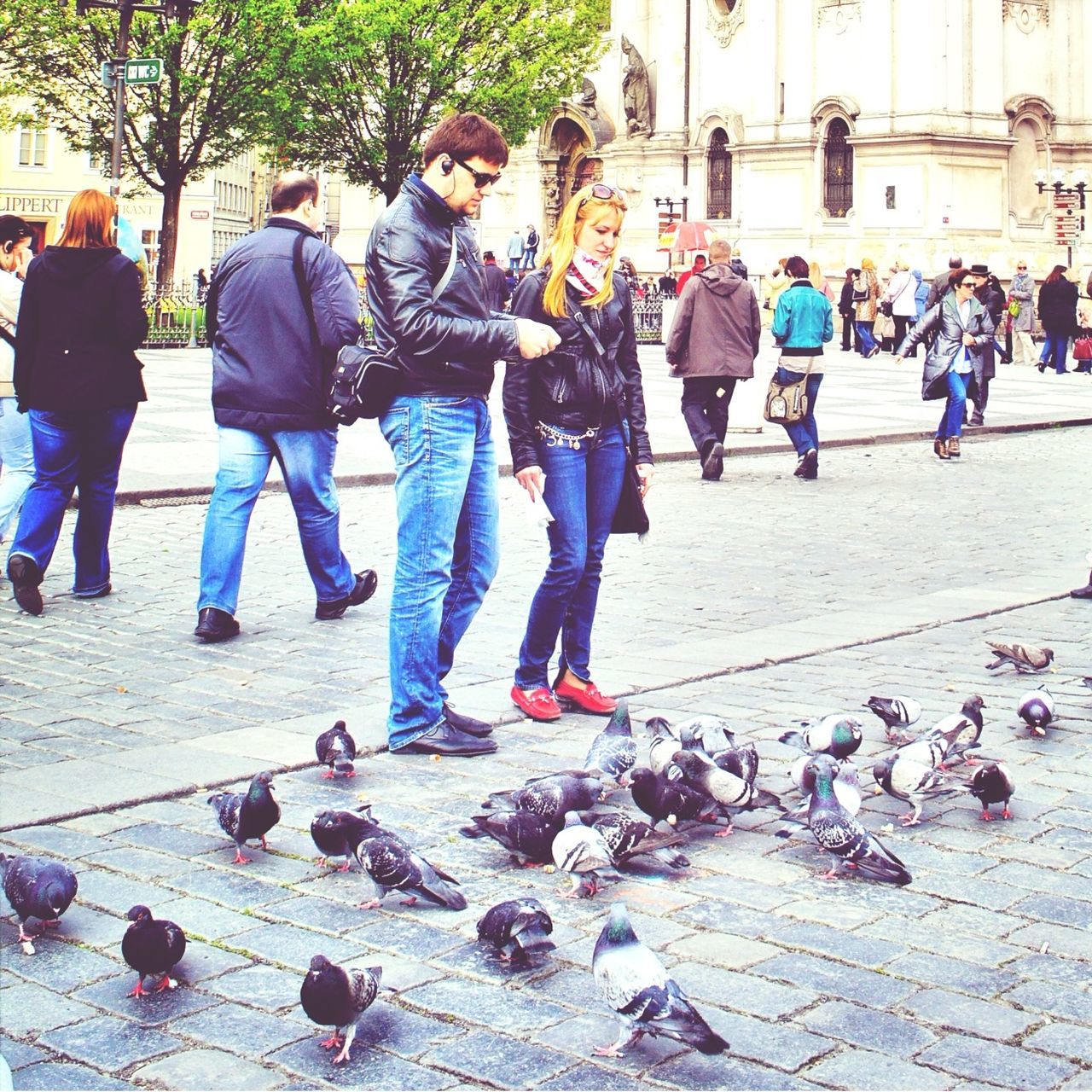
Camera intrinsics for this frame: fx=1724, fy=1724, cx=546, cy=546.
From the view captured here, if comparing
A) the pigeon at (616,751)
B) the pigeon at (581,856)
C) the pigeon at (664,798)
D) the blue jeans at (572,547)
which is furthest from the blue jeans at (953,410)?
the pigeon at (581,856)

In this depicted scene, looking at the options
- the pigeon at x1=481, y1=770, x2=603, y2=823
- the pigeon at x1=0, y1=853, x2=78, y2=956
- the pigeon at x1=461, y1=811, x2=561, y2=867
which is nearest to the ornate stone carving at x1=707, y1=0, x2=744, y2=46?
the pigeon at x1=481, y1=770, x2=603, y2=823

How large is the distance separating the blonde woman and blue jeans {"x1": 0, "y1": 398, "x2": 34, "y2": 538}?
456cm

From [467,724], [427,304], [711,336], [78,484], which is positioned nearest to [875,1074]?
[467,724]

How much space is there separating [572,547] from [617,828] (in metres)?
2.17

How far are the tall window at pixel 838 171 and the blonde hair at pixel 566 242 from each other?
41.4 meters

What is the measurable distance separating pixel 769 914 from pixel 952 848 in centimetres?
89

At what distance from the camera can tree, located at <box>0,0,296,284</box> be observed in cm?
3909

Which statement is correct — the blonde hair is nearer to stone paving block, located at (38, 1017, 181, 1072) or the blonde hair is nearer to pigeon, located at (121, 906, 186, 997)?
pigeon, located at (121, 906, 186, 997)

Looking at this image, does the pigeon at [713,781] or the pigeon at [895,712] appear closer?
the pigeon at [713,781]

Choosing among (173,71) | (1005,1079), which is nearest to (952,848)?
(1005,1079)

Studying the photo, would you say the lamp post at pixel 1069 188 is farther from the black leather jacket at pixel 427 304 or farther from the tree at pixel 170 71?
the black leather jacket at pixel 427 304

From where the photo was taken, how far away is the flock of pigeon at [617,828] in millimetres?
3668

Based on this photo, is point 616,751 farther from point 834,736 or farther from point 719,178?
point 719,178

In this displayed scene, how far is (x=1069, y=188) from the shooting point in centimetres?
4644
